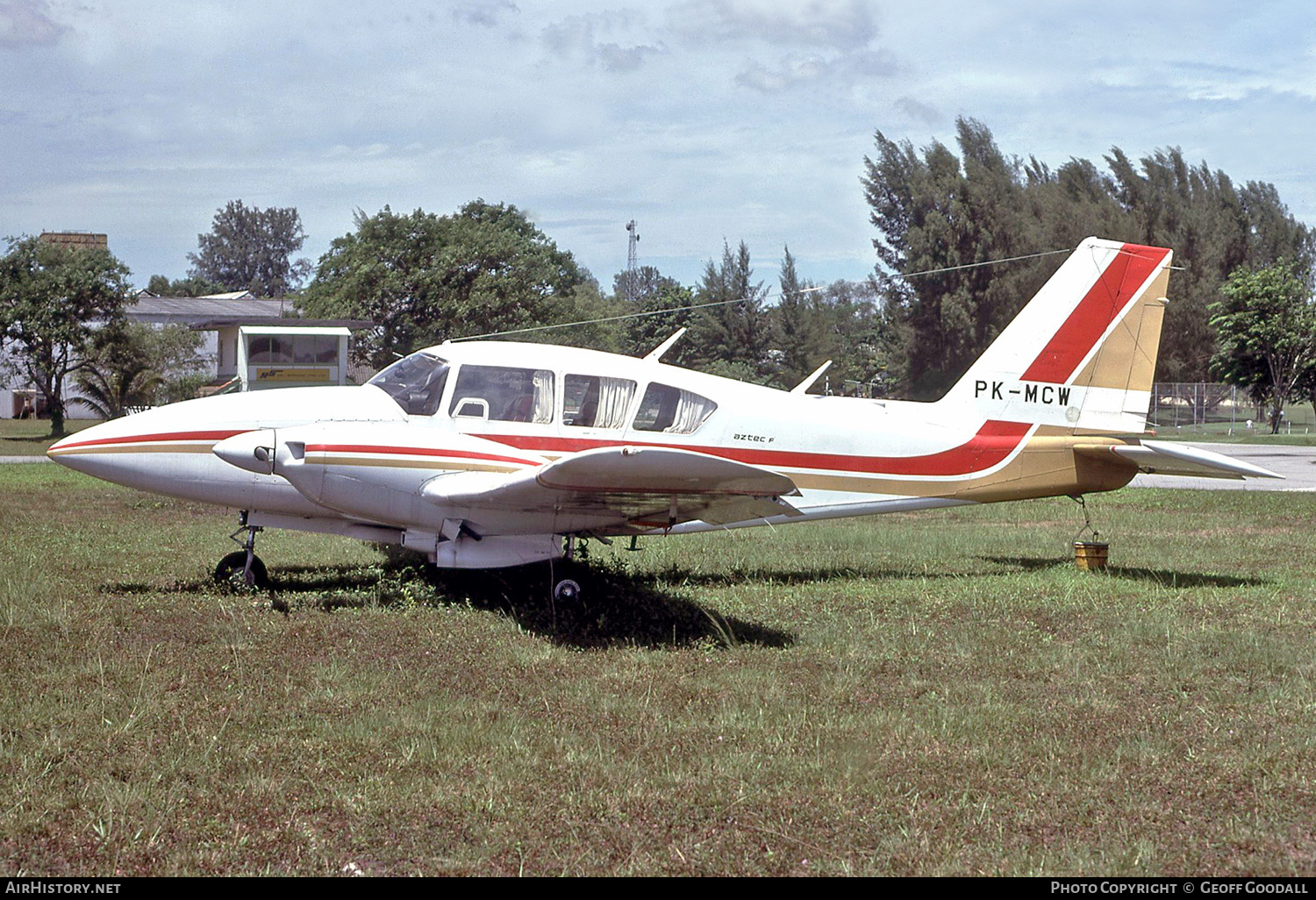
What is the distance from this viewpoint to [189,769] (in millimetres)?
5281

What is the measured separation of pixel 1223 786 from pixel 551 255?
5664cm

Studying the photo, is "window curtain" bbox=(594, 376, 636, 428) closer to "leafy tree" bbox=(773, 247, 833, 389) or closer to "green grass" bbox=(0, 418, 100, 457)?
"green grass" bbox=(0, 418, 100, 457)

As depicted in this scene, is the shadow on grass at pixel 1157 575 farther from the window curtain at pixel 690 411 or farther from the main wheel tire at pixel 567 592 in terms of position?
the main wheel tire at pixel 567 592

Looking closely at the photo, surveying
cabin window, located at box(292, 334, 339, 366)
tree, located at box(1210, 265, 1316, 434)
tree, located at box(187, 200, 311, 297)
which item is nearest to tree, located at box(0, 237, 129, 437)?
cabin window, located at box(292, 334, 339, 366)

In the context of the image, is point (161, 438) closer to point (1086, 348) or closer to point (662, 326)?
point (1086, 348)

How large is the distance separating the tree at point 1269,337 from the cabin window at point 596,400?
3938 cm

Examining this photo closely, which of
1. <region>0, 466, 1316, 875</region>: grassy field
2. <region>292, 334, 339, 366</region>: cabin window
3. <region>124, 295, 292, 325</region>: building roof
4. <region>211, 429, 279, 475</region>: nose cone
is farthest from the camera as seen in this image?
<region>124, 295, 292, 325</region>: building roof

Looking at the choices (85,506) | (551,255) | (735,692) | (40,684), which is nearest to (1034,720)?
(735,692)

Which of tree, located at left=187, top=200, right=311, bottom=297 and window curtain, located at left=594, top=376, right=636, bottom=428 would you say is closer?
window curtain, located at left=594, top=376, right=636, bottom=428

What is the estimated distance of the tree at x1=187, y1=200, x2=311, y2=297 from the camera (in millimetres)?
142375

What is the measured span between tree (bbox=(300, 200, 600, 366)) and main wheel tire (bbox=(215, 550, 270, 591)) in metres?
33.8

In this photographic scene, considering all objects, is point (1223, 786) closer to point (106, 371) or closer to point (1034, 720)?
point (1034, 720)

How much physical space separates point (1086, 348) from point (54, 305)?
3963 centimetres

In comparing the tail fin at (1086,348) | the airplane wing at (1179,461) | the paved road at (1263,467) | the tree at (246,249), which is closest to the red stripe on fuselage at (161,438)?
the tail fin at (1086,348)
